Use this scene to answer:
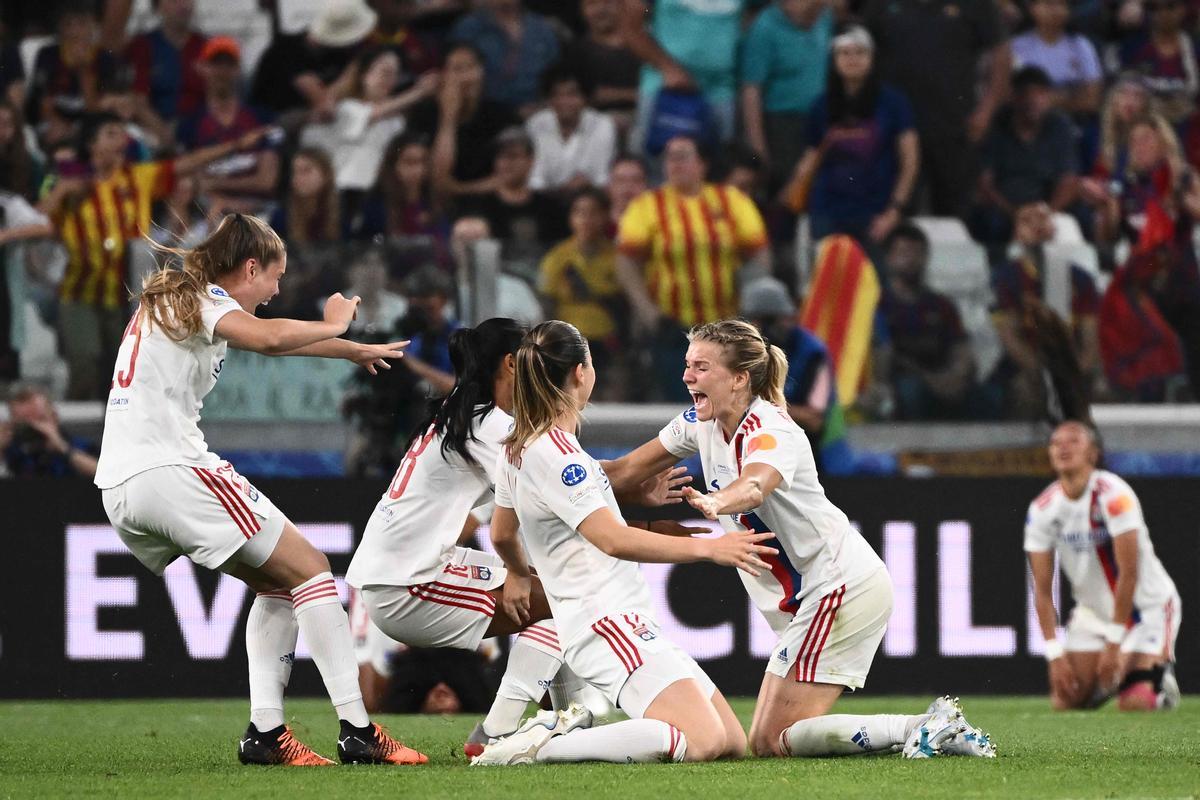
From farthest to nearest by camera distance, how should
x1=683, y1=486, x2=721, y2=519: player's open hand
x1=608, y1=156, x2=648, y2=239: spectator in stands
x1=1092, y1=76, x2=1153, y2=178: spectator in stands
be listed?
x1=1092, y1=76, x2=1153, y2=178: spectator in stands, x1=608, y1=156, x2=648, y2=239: spectator in stands, x1=683, y1=486, x2=721, y2=519: player's open hand

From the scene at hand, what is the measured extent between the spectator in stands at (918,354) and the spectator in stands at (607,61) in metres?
3.25

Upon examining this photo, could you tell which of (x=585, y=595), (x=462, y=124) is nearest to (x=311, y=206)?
(x=462, y=124)

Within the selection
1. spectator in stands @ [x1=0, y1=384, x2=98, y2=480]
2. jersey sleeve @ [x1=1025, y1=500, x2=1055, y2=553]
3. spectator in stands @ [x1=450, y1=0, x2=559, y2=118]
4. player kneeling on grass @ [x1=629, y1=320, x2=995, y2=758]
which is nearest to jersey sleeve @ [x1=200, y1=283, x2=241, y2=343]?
player kneeling on grass @ [x1=629, y1=320, x2=995, y2=758]

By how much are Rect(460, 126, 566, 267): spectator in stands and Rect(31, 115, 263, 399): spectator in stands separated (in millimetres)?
1820

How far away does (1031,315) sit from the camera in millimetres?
10227

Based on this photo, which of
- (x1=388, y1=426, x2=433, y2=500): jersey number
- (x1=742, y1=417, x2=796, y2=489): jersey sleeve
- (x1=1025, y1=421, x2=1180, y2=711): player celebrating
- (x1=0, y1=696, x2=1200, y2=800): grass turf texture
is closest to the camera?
(x1=0, y1=696, x2=1200, y2=800): grass turf texture

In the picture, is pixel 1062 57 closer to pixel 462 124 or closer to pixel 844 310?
pixel 844 310

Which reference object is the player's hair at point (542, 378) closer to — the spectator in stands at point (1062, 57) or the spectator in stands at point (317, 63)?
the spectator in stands at point (317, 63)

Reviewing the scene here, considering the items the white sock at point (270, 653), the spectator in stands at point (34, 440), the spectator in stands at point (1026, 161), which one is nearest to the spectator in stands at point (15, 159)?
the spectator in stands at point (34, 440)

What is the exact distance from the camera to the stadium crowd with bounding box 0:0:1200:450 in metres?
10.1

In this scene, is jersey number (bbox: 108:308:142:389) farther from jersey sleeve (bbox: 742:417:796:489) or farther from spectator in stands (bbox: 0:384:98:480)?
spectator in stands (bbox: 0:384:98:480)

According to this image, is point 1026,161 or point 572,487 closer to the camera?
point 572,487

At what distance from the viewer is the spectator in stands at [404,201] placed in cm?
1198

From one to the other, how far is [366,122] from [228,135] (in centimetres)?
101
